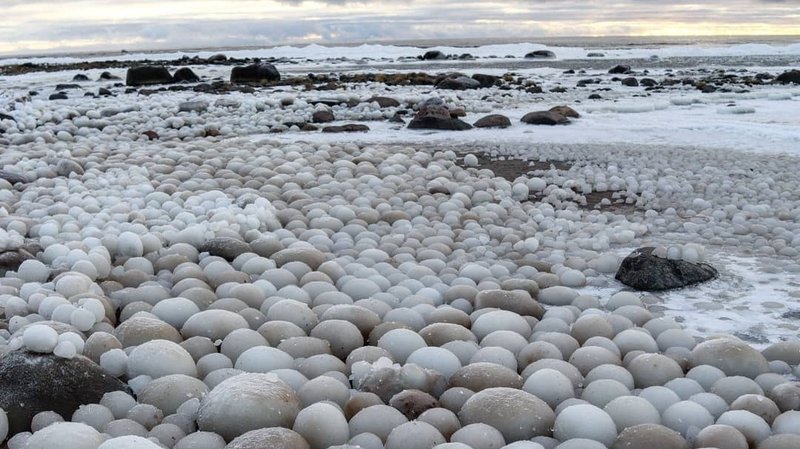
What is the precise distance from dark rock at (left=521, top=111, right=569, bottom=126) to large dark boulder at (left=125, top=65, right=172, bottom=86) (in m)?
12.4

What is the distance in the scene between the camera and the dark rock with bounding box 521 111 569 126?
336 inches

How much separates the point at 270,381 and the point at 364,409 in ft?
0.97

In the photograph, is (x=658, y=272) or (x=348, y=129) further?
(x=348, y=129)

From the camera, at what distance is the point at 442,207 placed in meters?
4.78

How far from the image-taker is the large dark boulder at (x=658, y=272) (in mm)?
3436

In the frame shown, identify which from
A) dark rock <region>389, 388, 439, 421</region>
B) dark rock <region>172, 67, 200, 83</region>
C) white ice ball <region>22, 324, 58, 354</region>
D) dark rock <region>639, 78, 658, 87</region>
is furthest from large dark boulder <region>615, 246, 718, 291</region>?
dark rock <region>172, 67, 200, 83</region>

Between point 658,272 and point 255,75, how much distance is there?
51.4 ft

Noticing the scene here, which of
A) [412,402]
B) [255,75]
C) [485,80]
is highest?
[255,75]

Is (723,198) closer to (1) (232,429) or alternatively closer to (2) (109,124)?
(1) (232,429)

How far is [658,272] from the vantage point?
347cm

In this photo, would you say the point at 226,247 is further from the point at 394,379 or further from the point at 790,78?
the point at 790,78

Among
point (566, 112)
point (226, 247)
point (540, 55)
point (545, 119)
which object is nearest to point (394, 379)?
point (226, 247)

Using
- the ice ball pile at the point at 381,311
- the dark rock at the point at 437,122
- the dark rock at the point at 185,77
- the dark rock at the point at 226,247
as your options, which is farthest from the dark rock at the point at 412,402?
the dark rock at the point at 185,77

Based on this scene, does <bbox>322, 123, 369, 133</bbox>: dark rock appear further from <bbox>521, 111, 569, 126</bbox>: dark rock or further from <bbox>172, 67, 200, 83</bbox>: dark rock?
<bbox>172, 67, 200, 83</bbox>: dark rock
